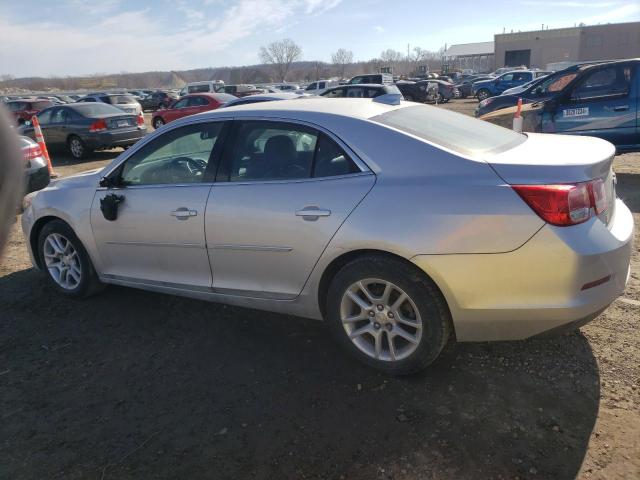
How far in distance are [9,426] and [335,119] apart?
100 inches

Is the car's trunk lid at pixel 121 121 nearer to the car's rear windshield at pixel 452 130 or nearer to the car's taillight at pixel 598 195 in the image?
the car's rear windshield at pixel 452 130

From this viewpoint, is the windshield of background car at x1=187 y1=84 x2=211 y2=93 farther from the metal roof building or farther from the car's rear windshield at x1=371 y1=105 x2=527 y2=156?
the metal roof building

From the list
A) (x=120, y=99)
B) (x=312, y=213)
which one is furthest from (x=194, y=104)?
(x=312, y=213)

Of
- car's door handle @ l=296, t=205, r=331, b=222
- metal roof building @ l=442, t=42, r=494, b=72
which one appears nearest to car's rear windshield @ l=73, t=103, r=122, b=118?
car's door handle @ l=296, t=205, r=331, b=222

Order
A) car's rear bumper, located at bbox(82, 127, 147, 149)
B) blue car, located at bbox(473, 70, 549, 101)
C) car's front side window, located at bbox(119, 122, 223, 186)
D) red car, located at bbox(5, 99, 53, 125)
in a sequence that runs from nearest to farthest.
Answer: car's front side window, located at bbox(119, 122, 223, 186) < car's rear bumper, located at bbox(82, 127, 147, 149) < red car, located at bbox(5, 99, 53, 125) < blue car, located at bbox(473, 70, 549, 101)

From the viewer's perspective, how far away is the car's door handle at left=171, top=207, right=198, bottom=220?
336 cm

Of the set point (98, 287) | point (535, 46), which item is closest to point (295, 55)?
point (535, 46)

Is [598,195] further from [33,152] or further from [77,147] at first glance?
[77,147]

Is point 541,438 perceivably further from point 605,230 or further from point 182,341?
point 182,341

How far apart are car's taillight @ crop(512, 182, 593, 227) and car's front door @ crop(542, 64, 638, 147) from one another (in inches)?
250

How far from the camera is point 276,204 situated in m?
3.03

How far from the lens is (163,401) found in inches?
113

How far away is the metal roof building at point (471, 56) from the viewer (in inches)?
3605

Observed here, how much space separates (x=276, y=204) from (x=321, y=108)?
739 mm
